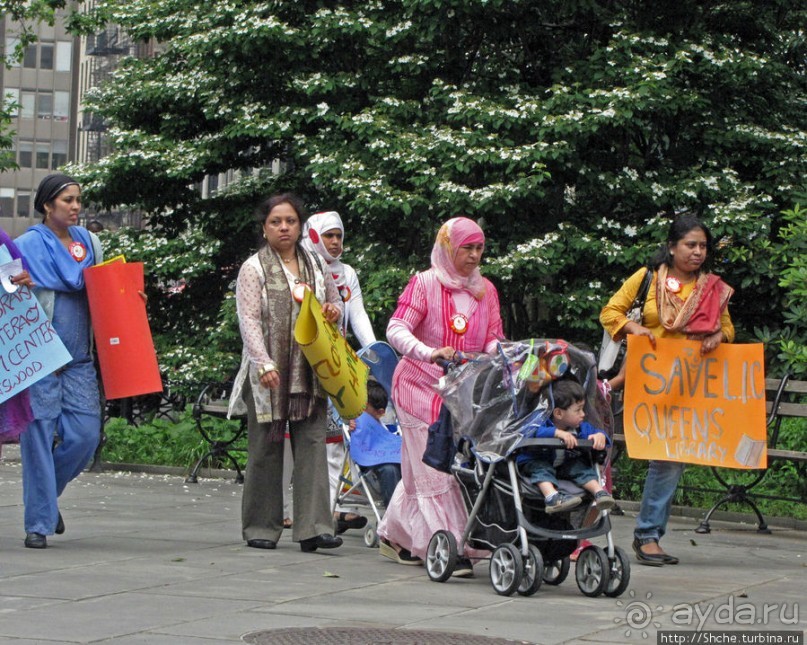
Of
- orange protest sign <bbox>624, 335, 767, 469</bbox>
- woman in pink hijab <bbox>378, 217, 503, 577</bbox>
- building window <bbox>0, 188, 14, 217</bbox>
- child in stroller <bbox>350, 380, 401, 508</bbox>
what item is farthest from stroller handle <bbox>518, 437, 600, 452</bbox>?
building window <bbox>0, 188, 14, 217</bbox>

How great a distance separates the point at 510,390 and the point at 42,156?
114991 millimetres

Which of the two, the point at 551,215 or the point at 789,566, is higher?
the point at 551,215

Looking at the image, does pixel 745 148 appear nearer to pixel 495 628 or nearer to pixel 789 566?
pixel 789 566

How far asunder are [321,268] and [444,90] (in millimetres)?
7144

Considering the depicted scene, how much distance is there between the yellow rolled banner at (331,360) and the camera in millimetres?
8383

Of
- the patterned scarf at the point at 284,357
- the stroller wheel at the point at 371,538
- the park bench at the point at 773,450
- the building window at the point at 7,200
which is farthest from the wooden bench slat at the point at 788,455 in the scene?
the building window at the point at 7,200

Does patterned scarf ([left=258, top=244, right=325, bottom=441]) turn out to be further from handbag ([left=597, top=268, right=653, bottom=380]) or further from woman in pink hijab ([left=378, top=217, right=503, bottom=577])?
handbag ([left=597, top=268, right=653, bottom=380])

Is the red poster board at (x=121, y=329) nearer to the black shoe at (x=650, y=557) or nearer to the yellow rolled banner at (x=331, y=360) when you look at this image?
the yellow rolled banner at (x=331, y=360)

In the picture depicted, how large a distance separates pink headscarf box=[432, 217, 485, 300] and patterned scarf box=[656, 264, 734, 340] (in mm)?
1143

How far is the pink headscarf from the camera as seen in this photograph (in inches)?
318

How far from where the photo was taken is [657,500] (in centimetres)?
869

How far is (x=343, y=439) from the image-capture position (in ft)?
32.1

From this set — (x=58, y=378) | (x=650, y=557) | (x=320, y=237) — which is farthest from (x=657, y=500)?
(x=58, y=378)

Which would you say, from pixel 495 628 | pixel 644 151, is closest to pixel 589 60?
pixel 644 151
